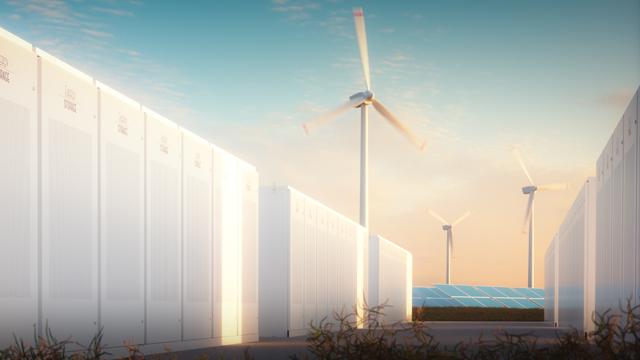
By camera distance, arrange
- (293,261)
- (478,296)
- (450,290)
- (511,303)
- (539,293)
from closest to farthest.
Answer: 1. (293,261)
2. (511,303)
3. (478,296)
4. (450,290)
5. (539,293)

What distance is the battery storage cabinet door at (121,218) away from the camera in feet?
53.0

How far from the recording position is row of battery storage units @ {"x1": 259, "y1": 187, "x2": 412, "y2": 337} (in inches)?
1216

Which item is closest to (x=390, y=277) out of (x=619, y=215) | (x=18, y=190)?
(x=619, y=215)

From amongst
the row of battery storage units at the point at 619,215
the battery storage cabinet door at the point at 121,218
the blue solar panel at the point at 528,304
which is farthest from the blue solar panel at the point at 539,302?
the battery storage cabinet door at the point at 121,218

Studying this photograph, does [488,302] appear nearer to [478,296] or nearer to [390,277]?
[478,296]

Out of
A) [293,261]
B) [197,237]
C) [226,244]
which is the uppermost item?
[197,237]

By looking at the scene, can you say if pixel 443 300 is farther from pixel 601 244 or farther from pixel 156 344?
pixel 156 344

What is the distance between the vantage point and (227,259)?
2448 cm

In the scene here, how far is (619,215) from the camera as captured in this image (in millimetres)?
18766

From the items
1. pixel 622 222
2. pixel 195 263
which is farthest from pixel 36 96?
pixel 622 222

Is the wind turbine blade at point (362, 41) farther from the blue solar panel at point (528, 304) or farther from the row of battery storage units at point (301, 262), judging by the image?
the blue solar panel at point (528, 304)

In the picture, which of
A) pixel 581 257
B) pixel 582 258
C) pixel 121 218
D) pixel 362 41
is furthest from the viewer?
pixel 362 41

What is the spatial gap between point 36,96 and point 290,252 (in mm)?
17932

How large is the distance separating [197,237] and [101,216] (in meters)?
5.89
